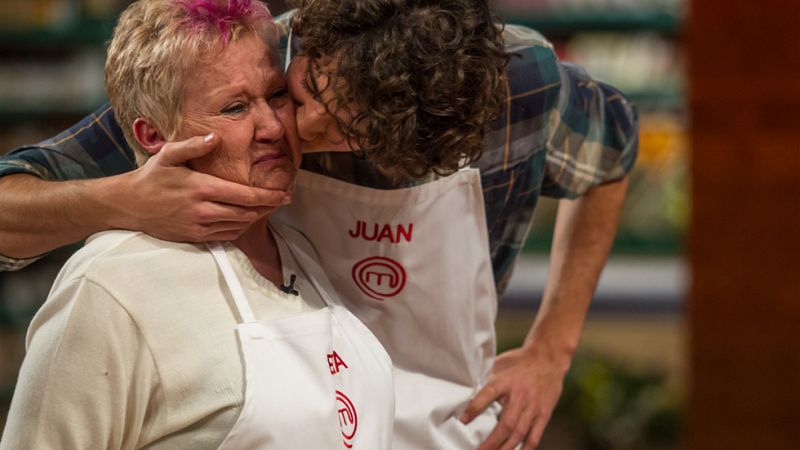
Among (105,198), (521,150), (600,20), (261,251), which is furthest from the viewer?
Result: (600,20)

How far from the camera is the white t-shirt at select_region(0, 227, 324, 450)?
1.28m

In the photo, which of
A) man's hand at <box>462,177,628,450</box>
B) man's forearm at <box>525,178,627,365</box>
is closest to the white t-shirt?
man's hand at <box>462,177,628,450</box>

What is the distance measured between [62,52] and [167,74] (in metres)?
3.27

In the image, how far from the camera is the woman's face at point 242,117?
1.36m

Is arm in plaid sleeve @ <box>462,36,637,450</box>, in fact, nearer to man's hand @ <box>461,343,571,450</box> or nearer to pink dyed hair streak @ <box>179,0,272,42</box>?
man's hand @ <box>461,343,571,450</box>

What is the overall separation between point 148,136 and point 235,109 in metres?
0.13

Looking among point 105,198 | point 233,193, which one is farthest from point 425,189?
point 105,198

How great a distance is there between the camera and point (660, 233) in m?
4.07

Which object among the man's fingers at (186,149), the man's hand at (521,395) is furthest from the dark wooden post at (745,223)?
the man's fingers at (186,149)

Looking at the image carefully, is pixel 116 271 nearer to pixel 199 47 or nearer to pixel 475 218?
pixel 199 47

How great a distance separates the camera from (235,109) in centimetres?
138

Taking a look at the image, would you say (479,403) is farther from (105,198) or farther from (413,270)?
(105,198)

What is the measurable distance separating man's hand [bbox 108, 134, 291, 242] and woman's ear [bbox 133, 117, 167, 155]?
4 cm

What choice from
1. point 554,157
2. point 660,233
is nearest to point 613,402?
point 660,233
